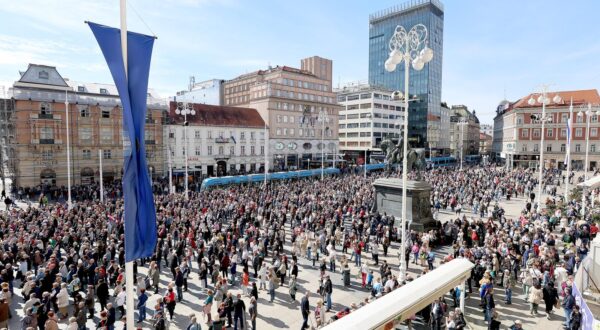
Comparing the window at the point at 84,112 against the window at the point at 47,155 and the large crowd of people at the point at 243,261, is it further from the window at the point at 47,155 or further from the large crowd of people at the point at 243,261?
the large crowd of people at the point at 243,261

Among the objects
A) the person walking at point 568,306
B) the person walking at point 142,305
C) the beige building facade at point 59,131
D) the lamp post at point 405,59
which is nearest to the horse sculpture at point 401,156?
the lamp post at point 405,59

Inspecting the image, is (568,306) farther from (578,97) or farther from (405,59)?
(578,97)

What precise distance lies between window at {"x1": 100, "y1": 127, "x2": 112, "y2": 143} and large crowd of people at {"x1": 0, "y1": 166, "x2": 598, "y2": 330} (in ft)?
73.9

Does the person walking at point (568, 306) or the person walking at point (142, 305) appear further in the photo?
the person walking at point (142, 305)

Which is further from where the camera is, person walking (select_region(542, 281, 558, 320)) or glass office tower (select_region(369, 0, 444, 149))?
glass office tower (select_region(369, 0, 444, 149))

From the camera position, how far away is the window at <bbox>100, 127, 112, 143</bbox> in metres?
44.5

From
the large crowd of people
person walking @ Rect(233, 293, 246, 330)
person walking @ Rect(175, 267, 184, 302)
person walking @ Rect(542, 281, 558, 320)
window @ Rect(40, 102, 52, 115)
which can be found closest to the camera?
person walking @ Rect(233, 293, 246, 330)

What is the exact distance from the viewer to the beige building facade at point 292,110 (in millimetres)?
64875

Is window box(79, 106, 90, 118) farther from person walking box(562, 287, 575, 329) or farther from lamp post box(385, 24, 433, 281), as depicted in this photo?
person walking box(562, 287, 575, 329)

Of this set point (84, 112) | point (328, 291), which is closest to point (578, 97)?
point (328, 291)

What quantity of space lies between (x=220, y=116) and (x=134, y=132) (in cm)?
5410

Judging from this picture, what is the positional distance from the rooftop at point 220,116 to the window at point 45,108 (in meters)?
14.9

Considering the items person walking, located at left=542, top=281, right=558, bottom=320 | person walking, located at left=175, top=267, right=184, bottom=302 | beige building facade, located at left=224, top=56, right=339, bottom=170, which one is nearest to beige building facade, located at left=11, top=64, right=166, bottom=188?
beige building facade, located at left=224, top=56, right=339, bottom=170

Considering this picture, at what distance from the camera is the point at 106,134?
44938 millimetres
